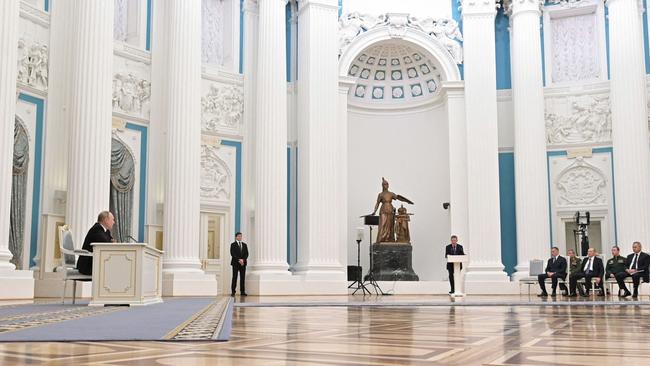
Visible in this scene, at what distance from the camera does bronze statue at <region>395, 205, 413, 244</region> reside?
18625 mm

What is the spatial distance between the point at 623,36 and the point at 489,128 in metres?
3.73

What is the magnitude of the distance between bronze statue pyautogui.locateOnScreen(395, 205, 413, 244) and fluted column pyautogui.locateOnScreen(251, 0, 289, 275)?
3437 mm

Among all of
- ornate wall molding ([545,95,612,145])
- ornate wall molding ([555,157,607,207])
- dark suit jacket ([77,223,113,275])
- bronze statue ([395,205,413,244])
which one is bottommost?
dark suit jacket ([77,223,113,275])

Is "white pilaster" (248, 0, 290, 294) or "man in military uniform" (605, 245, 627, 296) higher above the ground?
"white pilaster" (248, 0, 290, 294)

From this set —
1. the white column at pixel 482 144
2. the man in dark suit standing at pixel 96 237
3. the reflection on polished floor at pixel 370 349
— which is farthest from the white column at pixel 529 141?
the reflection on polished floor at pixel 370 349

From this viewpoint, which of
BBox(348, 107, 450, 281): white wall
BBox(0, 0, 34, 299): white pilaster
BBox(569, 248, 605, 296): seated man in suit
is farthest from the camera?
BBox(348, 107, 450, 281): white wall

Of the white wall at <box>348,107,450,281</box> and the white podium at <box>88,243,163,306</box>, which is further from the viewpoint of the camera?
the white wall at <box>348,107,450,281</box>

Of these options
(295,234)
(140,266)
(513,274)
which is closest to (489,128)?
(513,274)

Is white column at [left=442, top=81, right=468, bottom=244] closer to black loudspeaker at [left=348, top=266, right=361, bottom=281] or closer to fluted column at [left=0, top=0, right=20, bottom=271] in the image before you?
black loudspeaker at [left=348, top=266, right=361, bottom=281]

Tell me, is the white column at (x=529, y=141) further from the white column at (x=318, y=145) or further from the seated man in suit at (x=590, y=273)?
the white column at (x=318, y=145)

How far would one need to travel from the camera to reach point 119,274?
28.4 ft

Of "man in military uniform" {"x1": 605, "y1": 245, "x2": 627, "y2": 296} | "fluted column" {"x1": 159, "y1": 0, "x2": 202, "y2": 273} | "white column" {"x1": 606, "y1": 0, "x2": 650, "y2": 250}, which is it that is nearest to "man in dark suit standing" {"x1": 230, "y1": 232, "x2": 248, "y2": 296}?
"fluted column" {"x1": 159, "y1": 0, "x2": 202, "y2": 273}

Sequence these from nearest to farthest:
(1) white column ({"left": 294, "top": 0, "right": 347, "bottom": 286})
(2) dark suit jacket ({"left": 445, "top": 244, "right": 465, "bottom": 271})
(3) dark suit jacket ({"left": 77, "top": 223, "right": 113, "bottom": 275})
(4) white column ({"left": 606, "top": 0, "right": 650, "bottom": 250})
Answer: (3) dark suit jacket ({"left": 77, "top": 223, "right": 113, "bottom": 275})
(2) dark suit jacket ({"left": 445, "top": 244, "right": 465, "bottom": 271})
(1) white column ({"left": 294, "top": 0, "right": 347, "bottom": 286})
(4) white column ({"left": 606, "top": 0, "right": 650, "bottom": 250})

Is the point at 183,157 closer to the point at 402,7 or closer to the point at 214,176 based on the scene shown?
the point at 214,176
